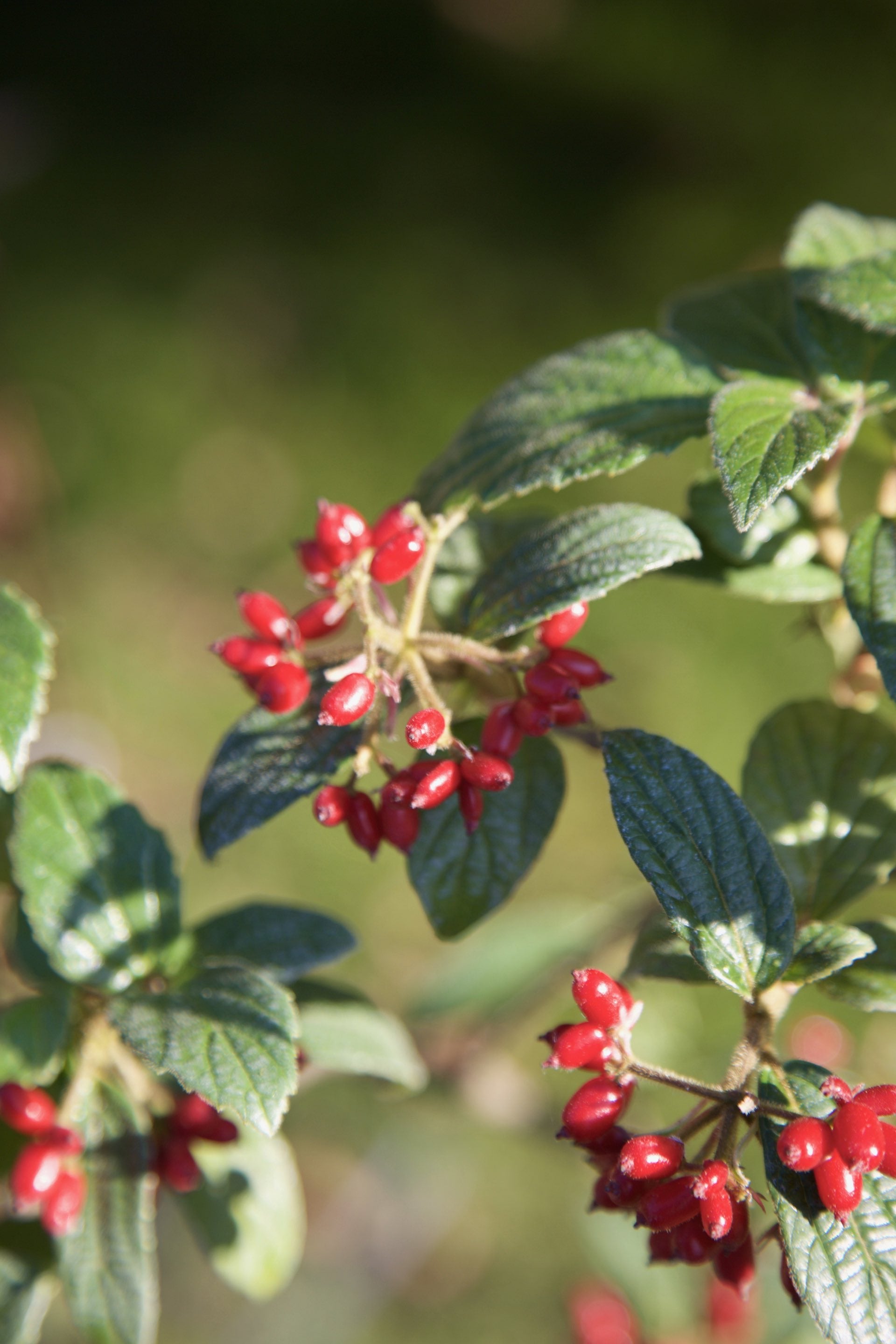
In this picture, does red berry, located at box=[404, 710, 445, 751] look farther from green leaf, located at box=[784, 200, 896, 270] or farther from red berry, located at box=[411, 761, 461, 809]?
green leaf, located at box=[784, 200, 896, 270]

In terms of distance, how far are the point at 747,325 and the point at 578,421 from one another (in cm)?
20

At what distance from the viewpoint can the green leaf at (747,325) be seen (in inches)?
33.0

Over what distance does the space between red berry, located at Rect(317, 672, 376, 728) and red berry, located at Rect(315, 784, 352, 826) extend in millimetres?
62

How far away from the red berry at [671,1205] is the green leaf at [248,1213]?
1.40ft

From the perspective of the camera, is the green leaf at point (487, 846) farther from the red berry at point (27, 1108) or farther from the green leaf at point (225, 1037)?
the red berry at point (27, 1108)

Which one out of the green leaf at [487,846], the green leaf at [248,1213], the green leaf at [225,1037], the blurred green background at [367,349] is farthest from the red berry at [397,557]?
the blurred green background at [367,349]

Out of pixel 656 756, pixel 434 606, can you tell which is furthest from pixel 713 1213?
pixel 434 606

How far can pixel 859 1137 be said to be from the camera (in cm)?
58

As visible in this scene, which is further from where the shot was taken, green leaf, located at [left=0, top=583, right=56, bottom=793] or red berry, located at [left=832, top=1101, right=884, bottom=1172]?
green leaf, located at [left=0, top=583, right=56, bottom=793]

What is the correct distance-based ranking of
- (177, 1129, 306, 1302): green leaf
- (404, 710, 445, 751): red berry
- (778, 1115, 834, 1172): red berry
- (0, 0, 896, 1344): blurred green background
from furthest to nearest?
(0, 0, 896, 1344): blurred green background, (177, 1129, 306, 1302): green leaf, (404, 710, 445, 751): red berry, (778, 1115, 834, 1172): red berry

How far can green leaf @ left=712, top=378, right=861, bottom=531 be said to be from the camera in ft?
2.17

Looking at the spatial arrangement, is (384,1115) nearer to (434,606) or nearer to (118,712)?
(118,712)

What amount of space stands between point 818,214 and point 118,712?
1.99 m

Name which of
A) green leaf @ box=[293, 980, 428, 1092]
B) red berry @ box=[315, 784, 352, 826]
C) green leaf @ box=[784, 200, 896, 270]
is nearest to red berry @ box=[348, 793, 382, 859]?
red berry @ box=[315, 784, 352, 826]
